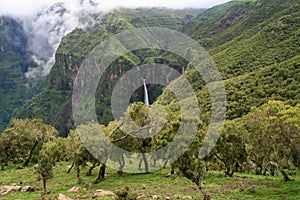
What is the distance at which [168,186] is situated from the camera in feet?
110

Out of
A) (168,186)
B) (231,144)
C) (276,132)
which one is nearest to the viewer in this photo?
(276,132)

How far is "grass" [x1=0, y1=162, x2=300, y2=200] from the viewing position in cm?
2854

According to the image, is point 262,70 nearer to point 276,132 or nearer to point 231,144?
point 231,144

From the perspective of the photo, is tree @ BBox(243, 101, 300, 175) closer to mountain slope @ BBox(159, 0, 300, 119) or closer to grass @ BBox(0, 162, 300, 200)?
grass @ BBox(0, 162, 300, 200)

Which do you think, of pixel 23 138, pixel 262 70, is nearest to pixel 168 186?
pixel 23 138

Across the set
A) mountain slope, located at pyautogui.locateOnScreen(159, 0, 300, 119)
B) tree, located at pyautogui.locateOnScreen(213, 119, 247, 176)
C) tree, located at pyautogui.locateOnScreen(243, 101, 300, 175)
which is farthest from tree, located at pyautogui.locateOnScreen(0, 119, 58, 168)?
tree, located at pyautogui.locateOnScreen(243, 101, 300, 175)

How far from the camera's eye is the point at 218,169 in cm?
4784

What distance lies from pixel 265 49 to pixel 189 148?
92.0 m

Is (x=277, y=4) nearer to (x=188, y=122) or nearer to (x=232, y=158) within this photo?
(x=232, y=158)

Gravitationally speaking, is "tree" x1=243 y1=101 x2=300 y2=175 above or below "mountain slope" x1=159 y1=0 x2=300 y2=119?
below

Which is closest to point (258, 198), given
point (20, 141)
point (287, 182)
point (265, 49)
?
point (287, 182)

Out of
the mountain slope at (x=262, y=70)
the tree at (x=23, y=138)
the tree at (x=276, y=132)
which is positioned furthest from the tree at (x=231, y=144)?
the tree at (x=23, y=138)

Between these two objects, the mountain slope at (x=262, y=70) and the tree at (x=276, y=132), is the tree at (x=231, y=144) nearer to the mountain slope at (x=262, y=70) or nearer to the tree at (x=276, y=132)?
the tree at (x=276, y=132)

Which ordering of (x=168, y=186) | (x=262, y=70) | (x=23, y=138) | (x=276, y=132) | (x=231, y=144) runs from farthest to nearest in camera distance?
(x=262, y=70) < (x=23, y=138) < (x=231, y=144) < (x=168, y=186) < (x=276, y=132)
